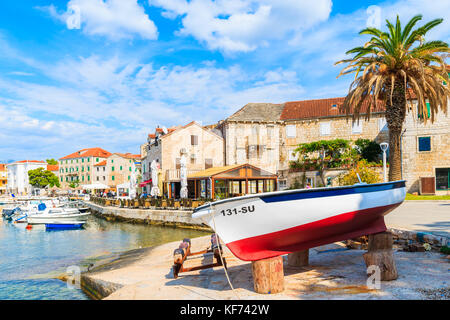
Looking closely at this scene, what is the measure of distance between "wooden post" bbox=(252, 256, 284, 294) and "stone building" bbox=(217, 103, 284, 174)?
3149 cm

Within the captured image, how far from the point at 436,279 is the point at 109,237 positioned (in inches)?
787

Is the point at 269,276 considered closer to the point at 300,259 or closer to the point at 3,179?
the point at 300,259

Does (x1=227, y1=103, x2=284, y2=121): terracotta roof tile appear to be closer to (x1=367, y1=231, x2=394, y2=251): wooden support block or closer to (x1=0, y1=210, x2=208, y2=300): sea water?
(x1=0, y1=210, x2=208, y2=300): sea water

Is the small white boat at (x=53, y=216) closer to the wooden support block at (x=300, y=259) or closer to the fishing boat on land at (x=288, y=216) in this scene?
the wooden support block at (x=300, y=259)

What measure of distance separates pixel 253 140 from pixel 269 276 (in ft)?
106

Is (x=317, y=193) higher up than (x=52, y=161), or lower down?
lower down

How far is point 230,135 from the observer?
3716cm

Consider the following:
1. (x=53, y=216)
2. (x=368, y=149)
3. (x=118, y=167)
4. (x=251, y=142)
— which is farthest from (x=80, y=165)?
(x=368, y=149)

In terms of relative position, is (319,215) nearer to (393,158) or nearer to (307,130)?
(393,158)

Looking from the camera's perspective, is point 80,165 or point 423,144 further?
point 80,165

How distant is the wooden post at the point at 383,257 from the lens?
5.83 meters

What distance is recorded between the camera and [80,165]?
9438cm

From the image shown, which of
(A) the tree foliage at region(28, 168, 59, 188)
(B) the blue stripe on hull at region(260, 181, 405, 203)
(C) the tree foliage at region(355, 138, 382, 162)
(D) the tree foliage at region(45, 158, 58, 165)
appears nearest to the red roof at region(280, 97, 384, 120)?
(C) the tree foliage at region(355, 138, 382, 162)
